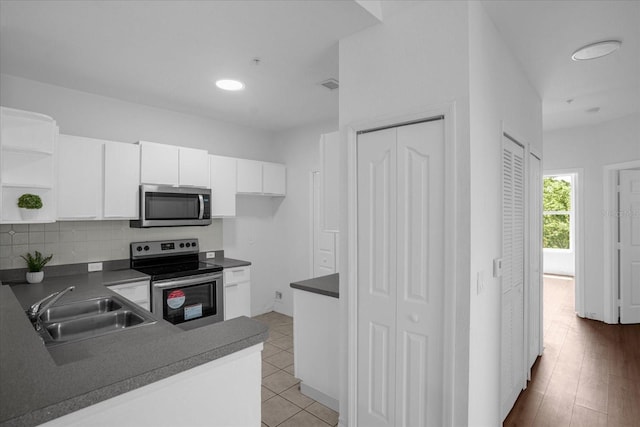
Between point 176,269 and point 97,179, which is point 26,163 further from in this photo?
point 176,269

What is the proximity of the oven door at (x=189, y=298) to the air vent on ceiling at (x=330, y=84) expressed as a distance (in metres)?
2.20

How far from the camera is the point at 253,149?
15.6 ft

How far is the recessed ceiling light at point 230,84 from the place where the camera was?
9.66ft

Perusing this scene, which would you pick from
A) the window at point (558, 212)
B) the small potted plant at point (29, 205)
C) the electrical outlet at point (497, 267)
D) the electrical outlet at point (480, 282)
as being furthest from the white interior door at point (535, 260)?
the window at point (558, 212)

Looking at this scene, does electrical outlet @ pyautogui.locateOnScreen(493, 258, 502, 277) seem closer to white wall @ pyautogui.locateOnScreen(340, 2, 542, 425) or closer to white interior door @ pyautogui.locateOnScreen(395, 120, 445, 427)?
white wall @ pyautogui.locateOnScreen(340, 2, 542, 425)

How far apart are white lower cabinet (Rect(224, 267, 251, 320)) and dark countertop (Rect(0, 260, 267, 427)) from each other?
6.94 ft

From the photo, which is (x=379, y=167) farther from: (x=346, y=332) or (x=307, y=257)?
(x=307, y=257)

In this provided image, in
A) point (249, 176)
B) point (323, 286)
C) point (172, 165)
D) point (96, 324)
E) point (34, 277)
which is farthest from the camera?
point (249, 176)

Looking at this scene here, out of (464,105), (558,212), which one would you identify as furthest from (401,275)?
(558,212)

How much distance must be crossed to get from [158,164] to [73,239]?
1.03 m

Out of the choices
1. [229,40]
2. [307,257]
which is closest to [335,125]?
[307,257]

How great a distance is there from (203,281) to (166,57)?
208cm

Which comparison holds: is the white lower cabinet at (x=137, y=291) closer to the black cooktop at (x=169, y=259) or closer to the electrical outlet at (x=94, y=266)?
the black cooktop at (x=169, y=259)

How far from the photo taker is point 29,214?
2.52 meters
